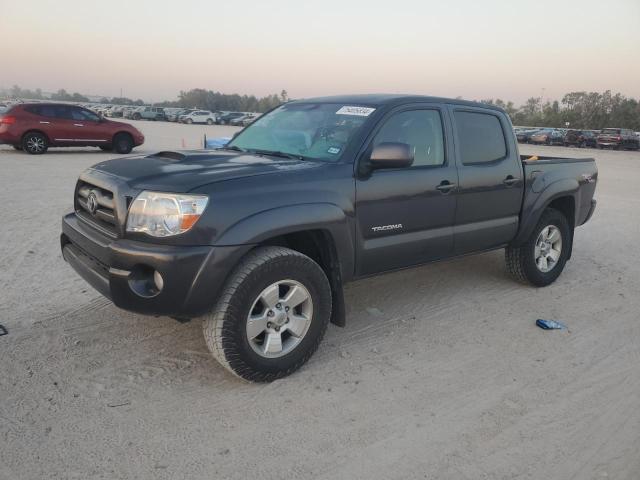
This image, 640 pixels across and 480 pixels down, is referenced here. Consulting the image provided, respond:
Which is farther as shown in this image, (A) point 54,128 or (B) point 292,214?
(A) point 54,128

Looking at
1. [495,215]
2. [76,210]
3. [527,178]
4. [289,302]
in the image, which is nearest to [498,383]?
[289,302]

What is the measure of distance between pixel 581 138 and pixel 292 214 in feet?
135

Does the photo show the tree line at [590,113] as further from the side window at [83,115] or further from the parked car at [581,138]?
the side window at [83,115]

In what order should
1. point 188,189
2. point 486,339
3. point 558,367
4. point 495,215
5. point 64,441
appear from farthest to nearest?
point 495,215 < point 486,339 < point 558,367 < point 188,189 < point 64,441

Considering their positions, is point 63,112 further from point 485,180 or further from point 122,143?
point 485,180

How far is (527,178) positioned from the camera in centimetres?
497

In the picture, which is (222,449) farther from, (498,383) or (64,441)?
(498,383)

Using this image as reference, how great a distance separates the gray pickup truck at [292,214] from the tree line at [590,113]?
71.3 m

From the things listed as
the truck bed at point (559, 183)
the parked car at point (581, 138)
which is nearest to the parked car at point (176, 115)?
the parked car at point (581, 138)

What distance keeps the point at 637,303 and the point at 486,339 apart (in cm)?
199

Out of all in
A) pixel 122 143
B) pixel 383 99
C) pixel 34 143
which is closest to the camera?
pixel 383 99

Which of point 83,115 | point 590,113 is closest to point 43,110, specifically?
point 83,115

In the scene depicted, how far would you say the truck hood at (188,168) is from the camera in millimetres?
3053

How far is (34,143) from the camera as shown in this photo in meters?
15.4
